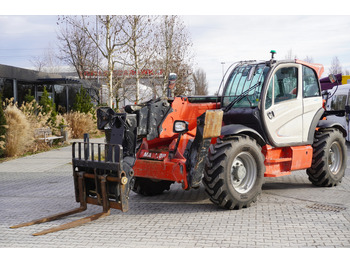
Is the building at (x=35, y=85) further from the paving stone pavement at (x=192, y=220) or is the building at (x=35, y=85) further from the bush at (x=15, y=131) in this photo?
the paving stone pavement at (x=192, y=220)

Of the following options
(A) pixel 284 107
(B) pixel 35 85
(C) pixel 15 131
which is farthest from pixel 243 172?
(B) pixel 35 85

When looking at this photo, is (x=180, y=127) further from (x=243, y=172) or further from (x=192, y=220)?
(x=192, y=220)

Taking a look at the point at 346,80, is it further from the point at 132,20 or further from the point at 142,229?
the point at 142,229

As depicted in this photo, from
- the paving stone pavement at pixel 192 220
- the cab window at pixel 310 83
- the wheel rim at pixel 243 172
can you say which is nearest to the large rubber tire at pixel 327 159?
the paving stone pavement at pixel 192 220

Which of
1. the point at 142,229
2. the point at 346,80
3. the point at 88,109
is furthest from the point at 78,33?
the point at 142,229

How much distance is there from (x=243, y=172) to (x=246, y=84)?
188 cm

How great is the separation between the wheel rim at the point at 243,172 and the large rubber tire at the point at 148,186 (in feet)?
5.80

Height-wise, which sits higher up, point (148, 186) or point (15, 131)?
point (15, 131)

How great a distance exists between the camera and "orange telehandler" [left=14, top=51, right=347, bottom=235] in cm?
721

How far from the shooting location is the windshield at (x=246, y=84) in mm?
8500

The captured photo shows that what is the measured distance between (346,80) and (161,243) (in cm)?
2065

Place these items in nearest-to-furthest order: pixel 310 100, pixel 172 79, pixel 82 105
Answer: pixel 172 79 → pixel 310 100 → pixel 82 105

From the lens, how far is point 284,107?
341 inches

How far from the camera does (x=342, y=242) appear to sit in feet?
18.9
